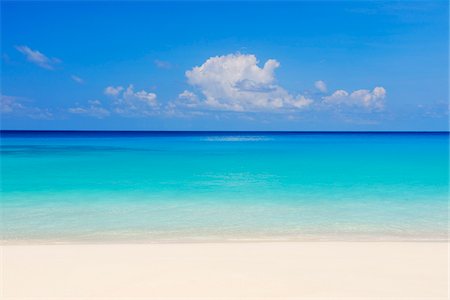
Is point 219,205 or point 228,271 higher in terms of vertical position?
point 228,271

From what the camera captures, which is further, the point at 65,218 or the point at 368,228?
the point at 65,218

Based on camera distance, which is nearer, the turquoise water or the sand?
the sand

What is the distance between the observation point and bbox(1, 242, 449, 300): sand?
3.98m

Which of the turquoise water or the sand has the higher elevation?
the sand

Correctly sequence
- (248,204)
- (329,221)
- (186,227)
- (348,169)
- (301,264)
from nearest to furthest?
1. (301,264)
2. (186,227)
3. (329,221)
4. (248,204)
5. (348,169)

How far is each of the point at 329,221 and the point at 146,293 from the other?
472 cm

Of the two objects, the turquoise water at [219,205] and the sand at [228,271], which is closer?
the sand at [228,271]

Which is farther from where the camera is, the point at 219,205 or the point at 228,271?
the point at 219,205

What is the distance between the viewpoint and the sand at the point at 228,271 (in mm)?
3984

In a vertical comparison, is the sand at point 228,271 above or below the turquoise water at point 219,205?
above

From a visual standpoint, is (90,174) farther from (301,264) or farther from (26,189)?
(301,264)

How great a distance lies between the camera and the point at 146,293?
3963 millimetres

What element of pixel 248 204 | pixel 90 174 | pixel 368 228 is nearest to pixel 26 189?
pixel 90 174

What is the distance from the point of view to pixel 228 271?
4547 mm
